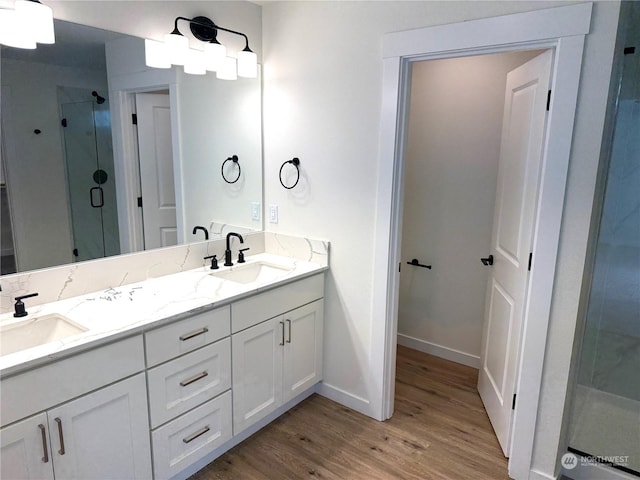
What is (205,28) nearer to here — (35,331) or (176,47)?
(176,47)

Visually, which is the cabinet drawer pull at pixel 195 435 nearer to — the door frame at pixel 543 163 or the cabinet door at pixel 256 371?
the cabinet door at pixel 256 371

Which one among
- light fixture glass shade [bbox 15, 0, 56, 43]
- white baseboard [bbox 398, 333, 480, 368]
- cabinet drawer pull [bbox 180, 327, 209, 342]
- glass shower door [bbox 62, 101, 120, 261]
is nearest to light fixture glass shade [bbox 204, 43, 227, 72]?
glass shower door [bbox 62, 101, 120, 261]

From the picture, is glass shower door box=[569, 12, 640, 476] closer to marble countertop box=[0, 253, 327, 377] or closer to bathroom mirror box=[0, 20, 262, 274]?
marble countertop box=[0, 253, 327, 377]

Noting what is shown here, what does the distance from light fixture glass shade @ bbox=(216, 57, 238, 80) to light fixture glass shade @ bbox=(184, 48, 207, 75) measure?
100mm

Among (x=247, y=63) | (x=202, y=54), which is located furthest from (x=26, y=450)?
(x=247, y=63)

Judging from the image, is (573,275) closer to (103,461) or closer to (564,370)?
(564,370)

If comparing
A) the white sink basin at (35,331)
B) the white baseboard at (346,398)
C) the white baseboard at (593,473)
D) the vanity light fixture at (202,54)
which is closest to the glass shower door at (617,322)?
the white baseboard at (593,473)

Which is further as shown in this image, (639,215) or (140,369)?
(639,215)

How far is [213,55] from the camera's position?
7.52ft

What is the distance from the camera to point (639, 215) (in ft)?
7.20

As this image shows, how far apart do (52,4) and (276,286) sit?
1.58 m

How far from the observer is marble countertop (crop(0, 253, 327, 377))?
1398 mm

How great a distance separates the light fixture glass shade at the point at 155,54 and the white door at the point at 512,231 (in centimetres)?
180

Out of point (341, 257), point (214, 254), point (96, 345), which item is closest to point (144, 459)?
point (96, 345)
